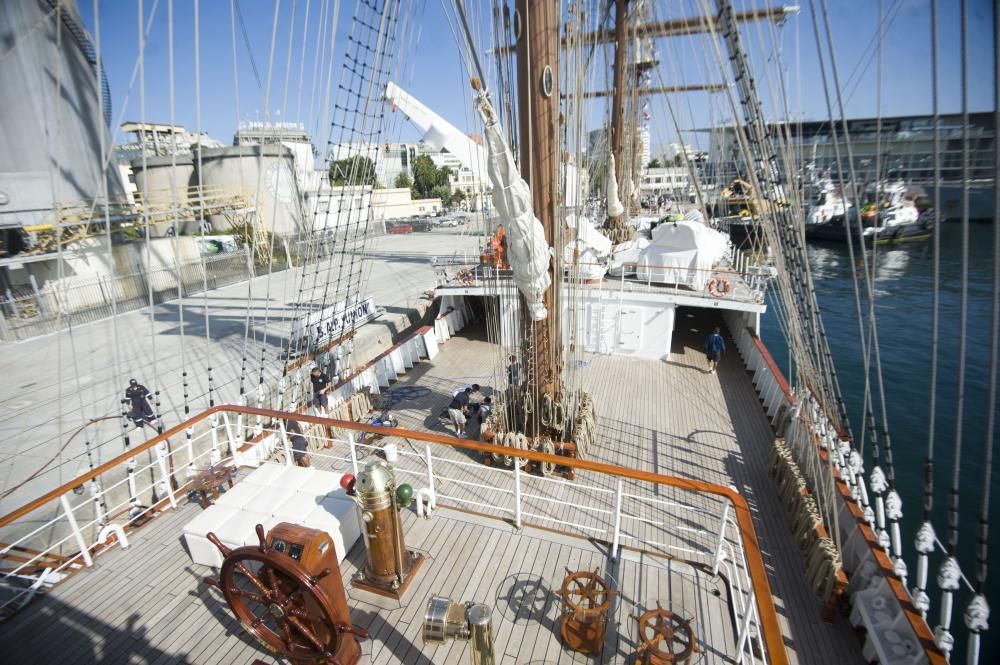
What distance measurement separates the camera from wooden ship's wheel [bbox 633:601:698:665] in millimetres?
2560

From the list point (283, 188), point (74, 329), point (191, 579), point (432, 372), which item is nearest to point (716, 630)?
point (191, 579)

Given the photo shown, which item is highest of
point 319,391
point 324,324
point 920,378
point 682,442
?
point 324,324

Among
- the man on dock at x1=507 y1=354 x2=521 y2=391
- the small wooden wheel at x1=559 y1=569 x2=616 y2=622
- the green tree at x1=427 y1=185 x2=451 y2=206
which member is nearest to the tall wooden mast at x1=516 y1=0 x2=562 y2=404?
the man on dock at x1=507 y1=354 x2=521 y2=391

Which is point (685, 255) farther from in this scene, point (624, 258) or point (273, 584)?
point (273, 584)

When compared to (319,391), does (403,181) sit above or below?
above

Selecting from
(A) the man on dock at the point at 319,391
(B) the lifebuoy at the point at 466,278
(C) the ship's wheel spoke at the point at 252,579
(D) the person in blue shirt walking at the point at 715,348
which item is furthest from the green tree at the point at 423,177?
(C) the ship's wheel spoke at the point at 252,579

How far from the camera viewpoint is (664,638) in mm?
2633

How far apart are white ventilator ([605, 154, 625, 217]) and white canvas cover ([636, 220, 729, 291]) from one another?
456 centimetres

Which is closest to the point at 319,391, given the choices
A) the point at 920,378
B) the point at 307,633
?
the point at 307,633

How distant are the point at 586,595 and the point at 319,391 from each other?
6.14m

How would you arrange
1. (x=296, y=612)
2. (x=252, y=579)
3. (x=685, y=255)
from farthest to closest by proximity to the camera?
(x=685, y=255) → (x=296, y=612) → (x=252, y=579)

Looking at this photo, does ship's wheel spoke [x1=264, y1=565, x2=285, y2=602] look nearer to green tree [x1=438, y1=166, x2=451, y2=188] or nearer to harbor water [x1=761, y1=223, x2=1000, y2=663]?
harbor water [x1=761, y1=223, x2=1000, y2=663]

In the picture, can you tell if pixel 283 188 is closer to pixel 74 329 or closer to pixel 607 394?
pixel 74 329

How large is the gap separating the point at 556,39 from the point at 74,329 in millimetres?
16299
